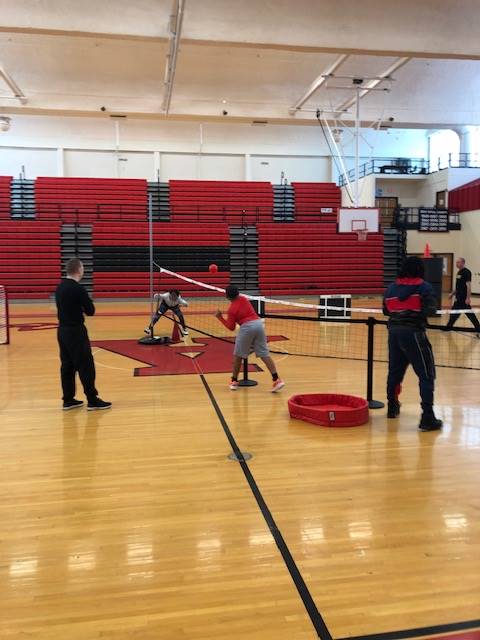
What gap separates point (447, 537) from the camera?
3.24 meters

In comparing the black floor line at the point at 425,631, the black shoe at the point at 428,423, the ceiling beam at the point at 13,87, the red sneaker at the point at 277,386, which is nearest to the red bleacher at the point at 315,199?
the ceiling beam at the point at 13,87

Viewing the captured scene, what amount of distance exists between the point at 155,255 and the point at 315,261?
7.46 metres

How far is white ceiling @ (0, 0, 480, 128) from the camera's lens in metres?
11.7

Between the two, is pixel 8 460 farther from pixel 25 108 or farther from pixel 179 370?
pixel 25 108

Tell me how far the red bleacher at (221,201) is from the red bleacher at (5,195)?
778cm

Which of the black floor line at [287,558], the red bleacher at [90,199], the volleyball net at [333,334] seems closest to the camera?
the black floor line at [287,558]

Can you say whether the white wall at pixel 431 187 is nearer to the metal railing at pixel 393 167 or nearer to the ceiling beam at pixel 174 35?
the metal railing at pixel 393 167

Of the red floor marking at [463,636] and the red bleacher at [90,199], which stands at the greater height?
the red bleacher at [90,199]

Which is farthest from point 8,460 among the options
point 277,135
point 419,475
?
point 277,135

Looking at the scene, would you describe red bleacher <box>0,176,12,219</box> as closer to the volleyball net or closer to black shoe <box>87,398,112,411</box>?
the volleyball net

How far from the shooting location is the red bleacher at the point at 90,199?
25.2 meters

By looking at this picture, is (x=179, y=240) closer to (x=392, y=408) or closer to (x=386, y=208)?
(x=386, y=208)

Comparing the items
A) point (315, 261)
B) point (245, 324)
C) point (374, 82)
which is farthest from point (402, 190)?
point (245, 324)

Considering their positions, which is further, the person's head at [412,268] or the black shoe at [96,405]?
the black shoe at [96,405]
